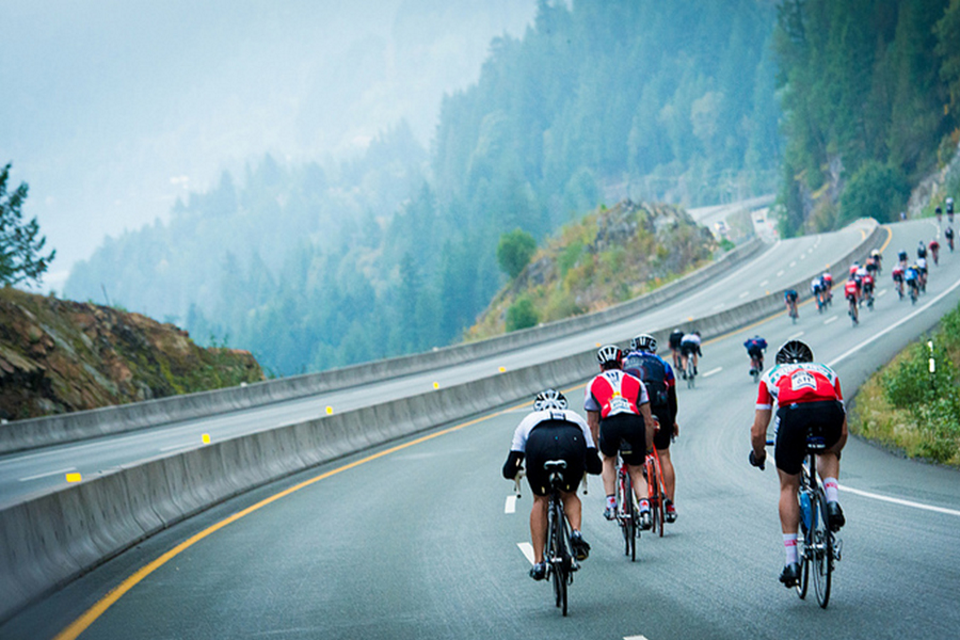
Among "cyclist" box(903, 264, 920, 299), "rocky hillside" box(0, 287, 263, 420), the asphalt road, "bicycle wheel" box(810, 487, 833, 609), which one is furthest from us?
"cyclist" box(903, 264, 920, 299)

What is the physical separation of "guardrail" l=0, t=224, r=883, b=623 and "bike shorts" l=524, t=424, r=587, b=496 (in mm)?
4455

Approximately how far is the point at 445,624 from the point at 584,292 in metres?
83.4

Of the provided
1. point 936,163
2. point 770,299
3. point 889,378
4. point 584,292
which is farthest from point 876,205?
point 889,378

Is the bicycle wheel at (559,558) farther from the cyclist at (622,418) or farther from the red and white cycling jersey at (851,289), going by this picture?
the red and white cycling jersey at (851,289)

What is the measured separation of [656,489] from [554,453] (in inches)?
127

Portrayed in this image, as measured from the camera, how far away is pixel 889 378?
22.2 meters

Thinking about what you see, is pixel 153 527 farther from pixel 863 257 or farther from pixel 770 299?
pixel 863 257

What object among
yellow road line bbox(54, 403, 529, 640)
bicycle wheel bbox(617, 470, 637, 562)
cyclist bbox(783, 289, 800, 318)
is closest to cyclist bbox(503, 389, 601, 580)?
bicycle wheel bbox(617, 470, 637, 562)

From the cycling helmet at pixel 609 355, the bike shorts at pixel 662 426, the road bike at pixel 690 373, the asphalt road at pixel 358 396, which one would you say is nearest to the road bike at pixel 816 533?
the cycling helmet at pixel 609 355

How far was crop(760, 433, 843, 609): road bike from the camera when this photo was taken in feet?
23.5

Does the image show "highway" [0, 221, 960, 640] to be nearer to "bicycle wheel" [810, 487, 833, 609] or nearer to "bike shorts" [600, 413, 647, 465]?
"bicycle wheel" [810, 487, 833, 609]

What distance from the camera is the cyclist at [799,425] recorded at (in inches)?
286

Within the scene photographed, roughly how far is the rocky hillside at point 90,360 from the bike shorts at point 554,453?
978 inches

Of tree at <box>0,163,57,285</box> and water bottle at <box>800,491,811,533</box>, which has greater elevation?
tree at <box>0,163,57,285</box>
